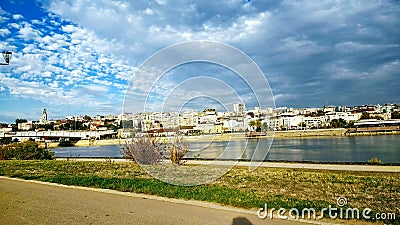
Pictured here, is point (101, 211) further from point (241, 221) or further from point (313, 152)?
point (313, 152)

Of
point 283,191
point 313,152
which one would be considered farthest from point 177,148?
point 313,152

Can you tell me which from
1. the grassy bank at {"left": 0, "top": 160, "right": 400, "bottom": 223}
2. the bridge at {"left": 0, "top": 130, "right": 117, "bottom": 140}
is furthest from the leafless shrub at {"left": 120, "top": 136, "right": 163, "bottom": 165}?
the bridge at {"left": 0, "top": 130, "right": 117, "bottom": 140}

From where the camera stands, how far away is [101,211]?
709 cm

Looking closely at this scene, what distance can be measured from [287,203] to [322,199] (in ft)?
3.65

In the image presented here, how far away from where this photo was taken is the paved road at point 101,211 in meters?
6.26

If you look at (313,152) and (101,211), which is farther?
(313,152)

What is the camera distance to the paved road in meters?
6.26

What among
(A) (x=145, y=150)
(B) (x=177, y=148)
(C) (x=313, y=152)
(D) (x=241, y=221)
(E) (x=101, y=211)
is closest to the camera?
(D) (x=241, y=221)

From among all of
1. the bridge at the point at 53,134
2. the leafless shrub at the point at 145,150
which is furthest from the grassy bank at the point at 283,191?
the bridge at the point at 53,134

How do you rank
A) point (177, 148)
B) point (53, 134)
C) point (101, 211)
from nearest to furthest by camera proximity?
point (101, 211) < point (177, 148) < point (53, 134)

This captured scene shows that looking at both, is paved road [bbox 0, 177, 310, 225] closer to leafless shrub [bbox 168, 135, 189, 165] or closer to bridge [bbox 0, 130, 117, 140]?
leafless shrub [bbox 168, 135, 189, 165]

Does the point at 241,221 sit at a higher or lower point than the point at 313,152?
higher

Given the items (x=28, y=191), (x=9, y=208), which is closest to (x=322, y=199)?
(x=9, y=208)

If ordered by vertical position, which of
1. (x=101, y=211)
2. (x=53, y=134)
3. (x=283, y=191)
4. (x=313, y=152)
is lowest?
(x=313, y=152)
